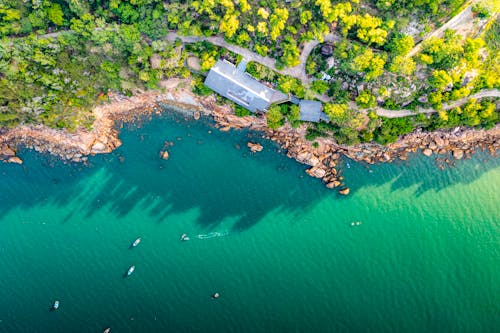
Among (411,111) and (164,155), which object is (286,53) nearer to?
(411,111)

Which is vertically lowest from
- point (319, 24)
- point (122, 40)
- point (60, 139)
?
point (60, 139)

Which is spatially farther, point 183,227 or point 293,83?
point 183,227

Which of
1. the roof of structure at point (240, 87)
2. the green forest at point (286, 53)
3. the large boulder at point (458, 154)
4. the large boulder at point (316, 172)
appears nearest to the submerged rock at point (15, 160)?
the green forest at point (286, 53)

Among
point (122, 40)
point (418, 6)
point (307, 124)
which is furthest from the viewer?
point (307, 124)

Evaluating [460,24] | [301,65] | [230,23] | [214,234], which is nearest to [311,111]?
[301,65]

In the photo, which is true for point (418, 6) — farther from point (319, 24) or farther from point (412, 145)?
point (412, 145)

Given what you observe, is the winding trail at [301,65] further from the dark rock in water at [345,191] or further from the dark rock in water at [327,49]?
the dark rock in water at [345,191]

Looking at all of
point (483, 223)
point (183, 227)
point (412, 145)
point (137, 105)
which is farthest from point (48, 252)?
point (483, 223)
